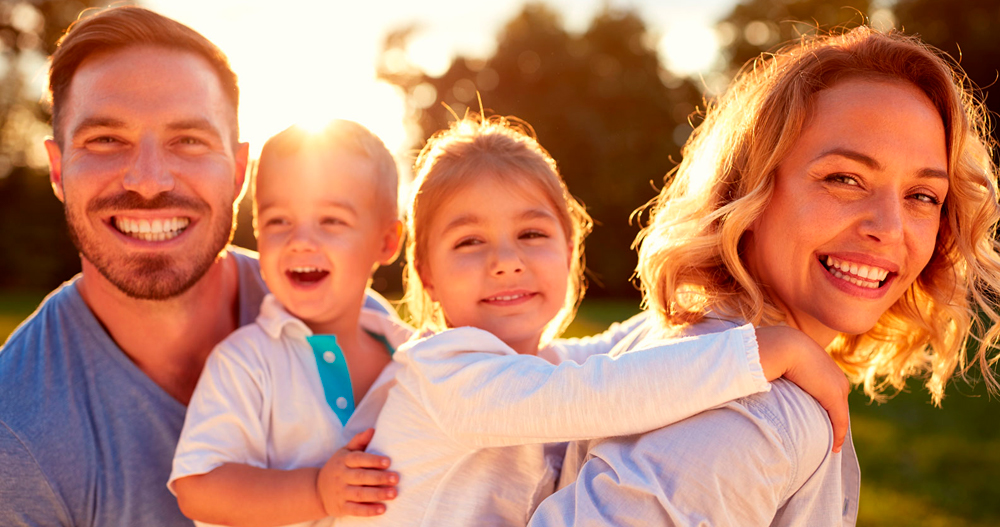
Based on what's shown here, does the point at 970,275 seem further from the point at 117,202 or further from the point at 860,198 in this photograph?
the point at 117,202

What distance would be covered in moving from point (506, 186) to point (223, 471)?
1374mm

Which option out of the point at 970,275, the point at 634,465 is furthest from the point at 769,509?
the point at 970,275

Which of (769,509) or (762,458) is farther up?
(762,458)

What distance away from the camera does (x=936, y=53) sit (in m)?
2.39

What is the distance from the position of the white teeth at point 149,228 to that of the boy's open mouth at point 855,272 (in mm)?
2550

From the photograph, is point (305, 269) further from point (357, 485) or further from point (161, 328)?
point (357, 485)

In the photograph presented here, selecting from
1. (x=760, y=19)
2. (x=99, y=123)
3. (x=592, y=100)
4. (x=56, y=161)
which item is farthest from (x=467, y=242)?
(x=760, y=19)

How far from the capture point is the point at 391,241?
3.26m

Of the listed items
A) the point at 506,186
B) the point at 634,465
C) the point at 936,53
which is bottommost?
the point at 634,465

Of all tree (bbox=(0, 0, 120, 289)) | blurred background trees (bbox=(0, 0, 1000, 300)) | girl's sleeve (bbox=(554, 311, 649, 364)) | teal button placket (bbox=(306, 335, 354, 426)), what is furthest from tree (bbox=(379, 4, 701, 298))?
teal button placket (bbox=(306, 335, 354, 426))

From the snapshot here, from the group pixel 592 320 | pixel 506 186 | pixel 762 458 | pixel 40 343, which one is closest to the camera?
pixel 762 458

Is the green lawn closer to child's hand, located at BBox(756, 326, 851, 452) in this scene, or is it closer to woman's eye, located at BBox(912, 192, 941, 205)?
woman's eye, located at BBox(912, 192, 941, 205)

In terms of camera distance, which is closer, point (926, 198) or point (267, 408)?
point (926, 198)

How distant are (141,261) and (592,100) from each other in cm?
2511
